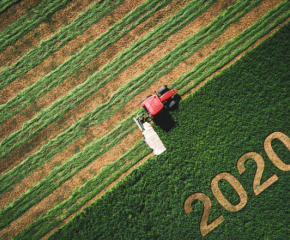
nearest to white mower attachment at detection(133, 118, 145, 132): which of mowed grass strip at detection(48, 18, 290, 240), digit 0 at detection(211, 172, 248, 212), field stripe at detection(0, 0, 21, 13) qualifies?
mowed grass strip at detection(48, 18, 290, 240)

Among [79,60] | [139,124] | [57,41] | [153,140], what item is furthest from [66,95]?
[153,140]

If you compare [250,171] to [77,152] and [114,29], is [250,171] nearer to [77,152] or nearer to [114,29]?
[77,152]

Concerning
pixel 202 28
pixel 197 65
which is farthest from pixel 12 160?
pixel 202 28

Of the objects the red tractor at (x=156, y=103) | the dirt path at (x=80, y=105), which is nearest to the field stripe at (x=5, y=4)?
the dirt path at (x=80, y=105)

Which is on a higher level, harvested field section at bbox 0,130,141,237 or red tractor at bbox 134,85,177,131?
red tractor at bbox 134,85,177,131

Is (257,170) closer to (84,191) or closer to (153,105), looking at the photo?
(153,105)

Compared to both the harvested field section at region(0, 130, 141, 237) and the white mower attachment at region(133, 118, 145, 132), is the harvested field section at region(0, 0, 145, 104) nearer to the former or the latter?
the white mower attachment at region(133, 118, 145, 132)

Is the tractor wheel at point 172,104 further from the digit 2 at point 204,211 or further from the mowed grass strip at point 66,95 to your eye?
the digit 2 at point 204,211
